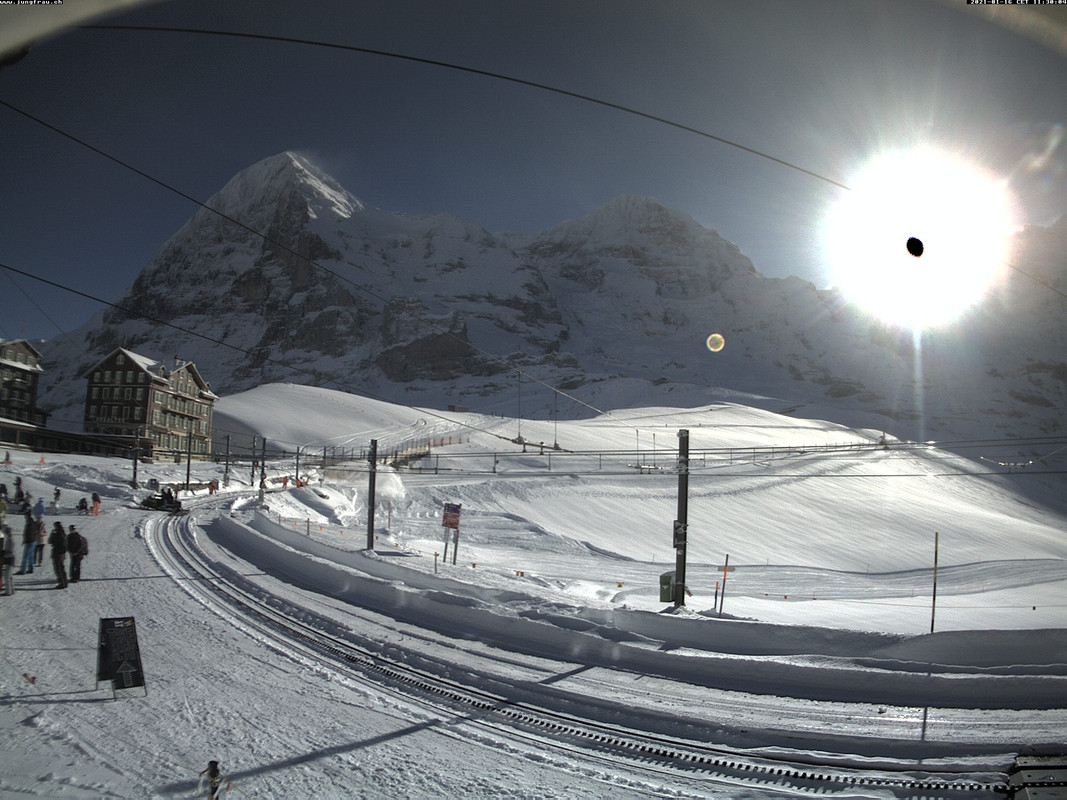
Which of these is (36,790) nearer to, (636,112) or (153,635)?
(153,635)

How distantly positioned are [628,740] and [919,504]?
53.1 meters

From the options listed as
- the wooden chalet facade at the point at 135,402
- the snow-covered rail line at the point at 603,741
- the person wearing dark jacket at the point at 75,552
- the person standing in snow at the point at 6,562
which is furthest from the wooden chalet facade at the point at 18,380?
the snow-covered rail line at the point at 603,741

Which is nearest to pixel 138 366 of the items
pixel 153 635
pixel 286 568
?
pixel 286 568

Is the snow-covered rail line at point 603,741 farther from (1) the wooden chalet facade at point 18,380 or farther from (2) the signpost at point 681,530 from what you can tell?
(1) the wooden chalet facade at point 18,380

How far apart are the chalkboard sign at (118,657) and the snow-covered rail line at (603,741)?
2.95m

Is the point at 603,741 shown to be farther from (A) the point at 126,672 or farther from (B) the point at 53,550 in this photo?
(B) the point at 53,550

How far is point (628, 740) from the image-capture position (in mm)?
7609

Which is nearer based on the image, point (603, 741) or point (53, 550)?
point (603, 741)

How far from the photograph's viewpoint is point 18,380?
6141 cm

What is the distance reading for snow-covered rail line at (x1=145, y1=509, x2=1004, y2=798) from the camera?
640 centimetres

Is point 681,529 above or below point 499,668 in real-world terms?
above

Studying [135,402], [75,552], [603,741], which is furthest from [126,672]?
[135,402]

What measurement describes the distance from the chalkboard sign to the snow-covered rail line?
116 inches

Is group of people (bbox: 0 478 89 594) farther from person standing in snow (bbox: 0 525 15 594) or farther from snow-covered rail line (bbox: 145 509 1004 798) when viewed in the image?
snow-covered rail line (bbox: 145 509 1004 798)
